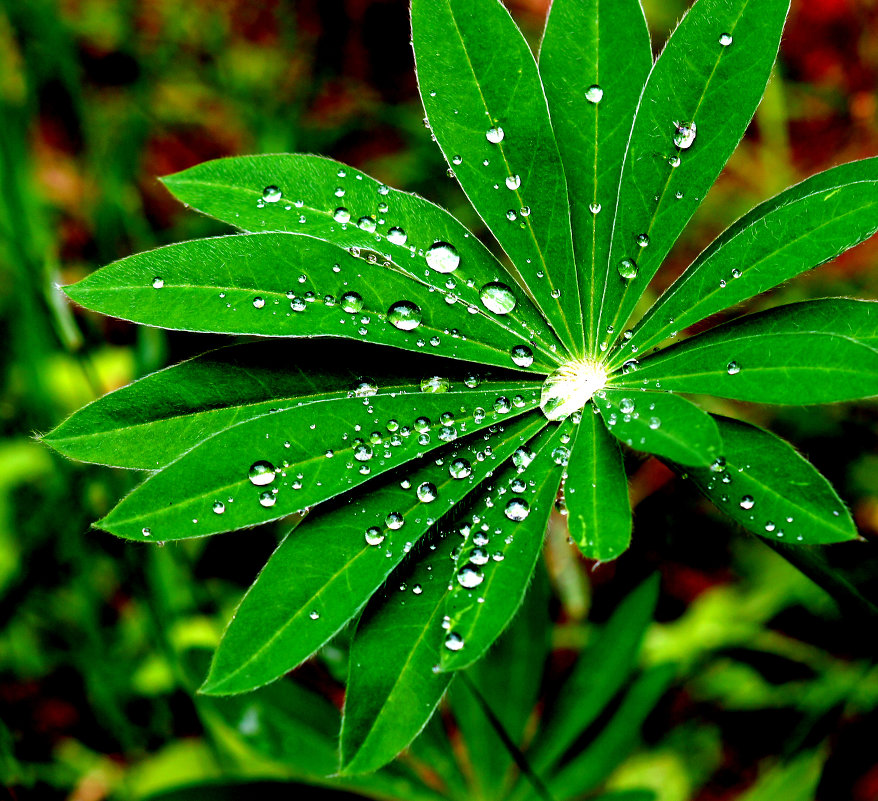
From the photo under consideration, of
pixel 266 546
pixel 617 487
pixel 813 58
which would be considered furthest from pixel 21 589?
pixel 813 58

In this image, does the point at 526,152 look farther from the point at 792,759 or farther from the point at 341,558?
the point at 792,759

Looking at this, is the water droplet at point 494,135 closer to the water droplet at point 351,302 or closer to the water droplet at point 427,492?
the water droplet at point 351,302

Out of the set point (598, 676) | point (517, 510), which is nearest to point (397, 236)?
point (517, 510)

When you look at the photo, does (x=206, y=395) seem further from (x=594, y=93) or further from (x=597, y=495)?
(x=594, y=93)

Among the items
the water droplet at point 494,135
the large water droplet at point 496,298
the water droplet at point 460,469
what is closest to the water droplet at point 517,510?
the water droplet at point 460,469

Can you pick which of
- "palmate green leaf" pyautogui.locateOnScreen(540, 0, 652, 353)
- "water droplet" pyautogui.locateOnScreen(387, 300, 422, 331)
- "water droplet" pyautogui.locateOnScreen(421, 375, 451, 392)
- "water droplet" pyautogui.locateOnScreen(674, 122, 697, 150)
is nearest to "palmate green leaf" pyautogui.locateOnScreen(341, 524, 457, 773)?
"water droplet" pyautogui.locateOnScreen(421, 375, 451, 392)

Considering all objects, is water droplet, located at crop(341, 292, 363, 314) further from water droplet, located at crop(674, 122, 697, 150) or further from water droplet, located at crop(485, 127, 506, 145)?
water droplet, located at crop(674, 122, 697, 150)
